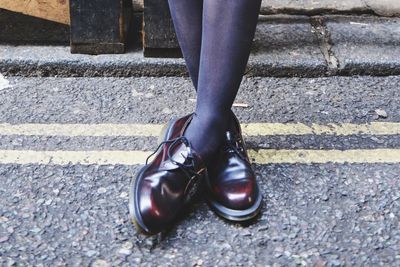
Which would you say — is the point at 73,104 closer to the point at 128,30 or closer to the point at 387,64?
the point at 128,30

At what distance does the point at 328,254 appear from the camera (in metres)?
1.44

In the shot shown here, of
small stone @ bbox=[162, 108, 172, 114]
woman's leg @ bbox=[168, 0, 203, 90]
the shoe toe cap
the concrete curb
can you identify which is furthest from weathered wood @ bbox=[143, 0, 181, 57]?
the shoe toe cap

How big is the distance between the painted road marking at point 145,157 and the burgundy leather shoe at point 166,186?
0.25 meters

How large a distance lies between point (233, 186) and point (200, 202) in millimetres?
123

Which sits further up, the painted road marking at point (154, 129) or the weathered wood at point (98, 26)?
the weathered wood at point (98, 26)

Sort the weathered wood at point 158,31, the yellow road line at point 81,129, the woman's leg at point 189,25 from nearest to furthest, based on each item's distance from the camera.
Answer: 1. the woman's leg at point 189,25
2. the yellow road line at point 81,129
3. the weathered wood at point 158,31

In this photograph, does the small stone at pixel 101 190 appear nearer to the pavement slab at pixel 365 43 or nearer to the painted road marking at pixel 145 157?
the painted road marking at pixel 145 157

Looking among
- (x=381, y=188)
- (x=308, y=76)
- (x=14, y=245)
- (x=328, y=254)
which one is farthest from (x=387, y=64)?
(x=14, y=245)

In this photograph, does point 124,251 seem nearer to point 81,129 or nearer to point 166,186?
point 166,186

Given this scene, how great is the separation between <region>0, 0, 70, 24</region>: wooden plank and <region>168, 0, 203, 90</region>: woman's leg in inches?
31.7

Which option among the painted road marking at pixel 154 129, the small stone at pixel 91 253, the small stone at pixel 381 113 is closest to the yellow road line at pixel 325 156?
the painted road marking at pixel 154 129

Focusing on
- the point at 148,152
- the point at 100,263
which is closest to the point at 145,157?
the point at 148,152

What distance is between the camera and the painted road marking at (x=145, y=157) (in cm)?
180

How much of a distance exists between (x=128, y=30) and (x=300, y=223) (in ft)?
4.10
